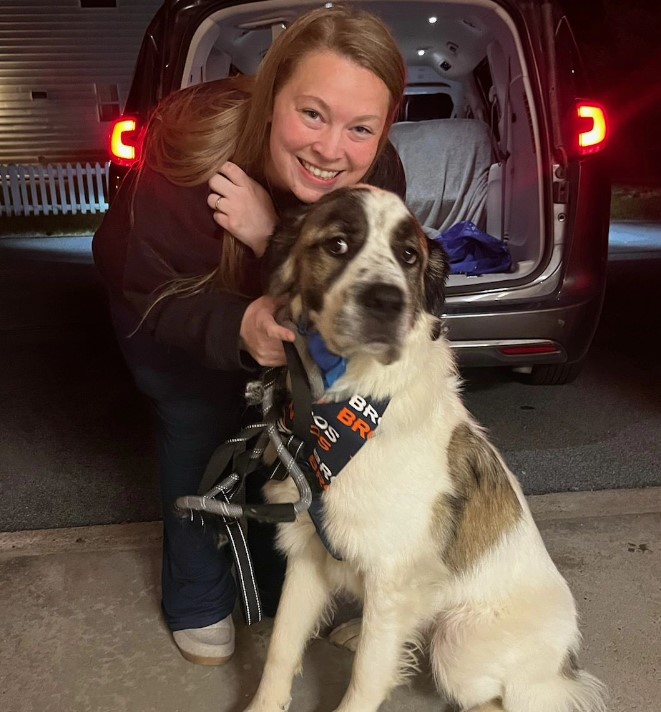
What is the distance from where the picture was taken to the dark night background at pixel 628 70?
17328 mm

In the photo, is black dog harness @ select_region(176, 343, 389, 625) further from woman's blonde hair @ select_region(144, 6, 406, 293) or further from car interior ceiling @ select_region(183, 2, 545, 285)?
car interior ceiling @ select_region(183, 2, 545, 285)

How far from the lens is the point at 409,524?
6.23 feet

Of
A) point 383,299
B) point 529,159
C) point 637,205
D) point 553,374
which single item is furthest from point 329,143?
point 637,205

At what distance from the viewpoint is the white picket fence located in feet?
48.5

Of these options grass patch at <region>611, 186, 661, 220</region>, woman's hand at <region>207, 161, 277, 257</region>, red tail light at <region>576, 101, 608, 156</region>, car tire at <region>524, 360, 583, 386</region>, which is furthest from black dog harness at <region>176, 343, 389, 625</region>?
grass patch at <region>611, 186, 661, 220</region>

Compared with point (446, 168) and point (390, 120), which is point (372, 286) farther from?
point (446, 168)

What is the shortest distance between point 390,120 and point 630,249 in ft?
31.4

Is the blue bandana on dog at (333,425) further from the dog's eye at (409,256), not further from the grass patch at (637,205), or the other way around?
the grass patch at (637,205)

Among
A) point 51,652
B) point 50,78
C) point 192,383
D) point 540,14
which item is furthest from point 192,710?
point 50,78

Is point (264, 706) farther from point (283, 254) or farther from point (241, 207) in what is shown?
point (241, 207)

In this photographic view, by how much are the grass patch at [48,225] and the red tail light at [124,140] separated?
11.5 meters

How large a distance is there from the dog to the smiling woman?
0.65ft

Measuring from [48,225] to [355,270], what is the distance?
14707 millimetres

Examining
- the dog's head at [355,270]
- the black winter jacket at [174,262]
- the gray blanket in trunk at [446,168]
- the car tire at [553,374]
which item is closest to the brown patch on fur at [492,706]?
the dog's head at [355,270]
